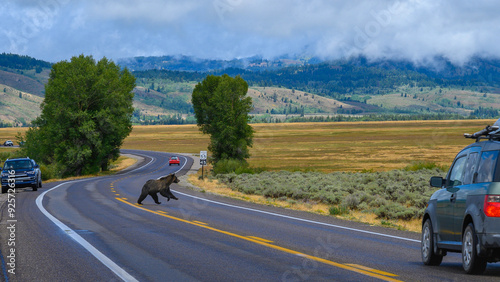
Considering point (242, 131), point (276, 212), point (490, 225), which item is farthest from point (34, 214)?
point (242, 131)

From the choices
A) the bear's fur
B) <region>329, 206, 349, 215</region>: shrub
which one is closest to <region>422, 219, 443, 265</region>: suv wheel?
<region>329, 206, 349, 215</region>: shrub

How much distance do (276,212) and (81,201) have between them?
9.79 m

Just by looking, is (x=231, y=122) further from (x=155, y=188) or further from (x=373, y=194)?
(x=155, y=188)

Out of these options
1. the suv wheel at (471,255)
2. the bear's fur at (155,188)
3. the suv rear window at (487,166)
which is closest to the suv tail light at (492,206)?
the suv rear window at (487,166)

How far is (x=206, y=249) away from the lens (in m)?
11.6

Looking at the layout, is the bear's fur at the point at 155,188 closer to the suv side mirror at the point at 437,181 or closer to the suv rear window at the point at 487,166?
the suv side mirror at the point at 437,181

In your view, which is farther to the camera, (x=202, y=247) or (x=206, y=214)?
(x=206, y=214)

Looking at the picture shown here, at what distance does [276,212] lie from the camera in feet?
68.3

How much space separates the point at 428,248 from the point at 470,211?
1838mm

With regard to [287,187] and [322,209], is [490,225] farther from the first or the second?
[287,187]

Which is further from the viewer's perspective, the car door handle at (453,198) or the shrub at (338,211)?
the shrub at (338,211)

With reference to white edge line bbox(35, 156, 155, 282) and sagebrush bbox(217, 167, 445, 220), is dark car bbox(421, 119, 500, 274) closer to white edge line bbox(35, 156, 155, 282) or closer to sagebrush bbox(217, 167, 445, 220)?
white edge line bbox(35, 156, 155, 282)

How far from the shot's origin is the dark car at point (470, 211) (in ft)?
26.2

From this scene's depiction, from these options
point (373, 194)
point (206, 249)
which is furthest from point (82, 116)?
point (206, 249)
